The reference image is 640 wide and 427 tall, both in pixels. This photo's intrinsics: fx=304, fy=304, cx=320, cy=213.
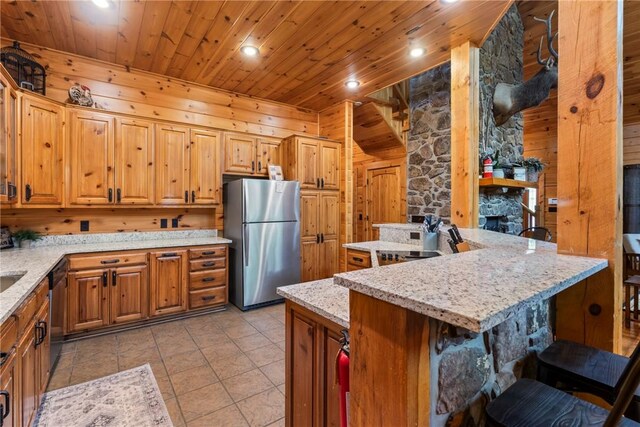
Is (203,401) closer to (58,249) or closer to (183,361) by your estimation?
(183,361)

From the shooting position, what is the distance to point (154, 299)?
323 centimetres

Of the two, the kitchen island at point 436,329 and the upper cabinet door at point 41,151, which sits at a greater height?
the upper cabinet door at point 41,151

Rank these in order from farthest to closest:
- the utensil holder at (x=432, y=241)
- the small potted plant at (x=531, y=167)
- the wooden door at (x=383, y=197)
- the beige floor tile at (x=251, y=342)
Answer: the wooden door at (x=383, y=197) → the small potted plant at (x=531, y=167) → the beige floor tile at (x=251, y=342) → the utensil holder at (x=432, y=241)

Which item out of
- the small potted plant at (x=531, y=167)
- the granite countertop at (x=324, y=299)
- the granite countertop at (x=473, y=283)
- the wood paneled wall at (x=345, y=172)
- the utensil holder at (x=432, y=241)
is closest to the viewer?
the granite countertop at (x=473, y=283)

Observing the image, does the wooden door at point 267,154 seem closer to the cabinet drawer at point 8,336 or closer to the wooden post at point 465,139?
the wooden post at point 465,139

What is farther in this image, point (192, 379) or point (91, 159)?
point (91, 159)

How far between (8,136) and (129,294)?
1.68m

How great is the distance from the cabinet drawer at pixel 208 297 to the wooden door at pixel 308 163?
1731 millimetres

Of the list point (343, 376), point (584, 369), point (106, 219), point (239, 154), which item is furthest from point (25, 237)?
point (584, 369)

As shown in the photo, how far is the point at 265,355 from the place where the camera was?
2598 millimetres

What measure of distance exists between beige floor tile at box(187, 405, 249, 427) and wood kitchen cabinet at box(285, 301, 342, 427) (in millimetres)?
→ 600

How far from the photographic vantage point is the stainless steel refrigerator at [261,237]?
3.65m

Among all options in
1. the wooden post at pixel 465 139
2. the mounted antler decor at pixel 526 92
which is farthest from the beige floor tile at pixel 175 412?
the mounted antler decor at pixel 526 92

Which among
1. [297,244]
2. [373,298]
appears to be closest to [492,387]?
[373,298]
